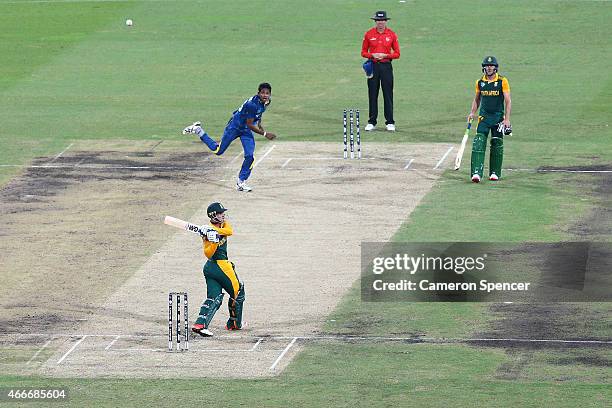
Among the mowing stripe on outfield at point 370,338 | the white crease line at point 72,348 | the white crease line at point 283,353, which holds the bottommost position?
the mowing stripe on outfield at point 370,338

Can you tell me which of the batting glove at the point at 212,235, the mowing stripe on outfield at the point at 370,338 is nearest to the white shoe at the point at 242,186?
the batting glove at the point at 212,235

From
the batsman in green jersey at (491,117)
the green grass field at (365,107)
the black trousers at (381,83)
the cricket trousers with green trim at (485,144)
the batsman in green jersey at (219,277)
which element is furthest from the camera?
the black trousers at (381,83)

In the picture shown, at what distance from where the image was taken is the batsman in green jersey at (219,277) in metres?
24.8

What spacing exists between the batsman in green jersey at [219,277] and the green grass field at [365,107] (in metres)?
1.56

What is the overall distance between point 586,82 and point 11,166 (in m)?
A: 15.8

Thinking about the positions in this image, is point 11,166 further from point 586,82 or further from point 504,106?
point 586,82

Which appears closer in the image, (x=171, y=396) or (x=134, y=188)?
(x=171, y=396)

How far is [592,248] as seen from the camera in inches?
1154

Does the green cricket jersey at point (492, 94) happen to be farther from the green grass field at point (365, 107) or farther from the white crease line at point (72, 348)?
the white crease line at point (72, 348)

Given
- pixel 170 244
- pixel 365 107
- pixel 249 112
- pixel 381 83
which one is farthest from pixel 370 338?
pixel 365 107

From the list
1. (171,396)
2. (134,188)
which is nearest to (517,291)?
(171,396)

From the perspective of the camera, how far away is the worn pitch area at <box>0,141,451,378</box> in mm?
24203

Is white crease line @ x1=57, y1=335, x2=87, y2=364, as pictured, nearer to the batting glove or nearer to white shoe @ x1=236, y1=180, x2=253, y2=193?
the batting glove

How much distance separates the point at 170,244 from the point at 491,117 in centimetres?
753
